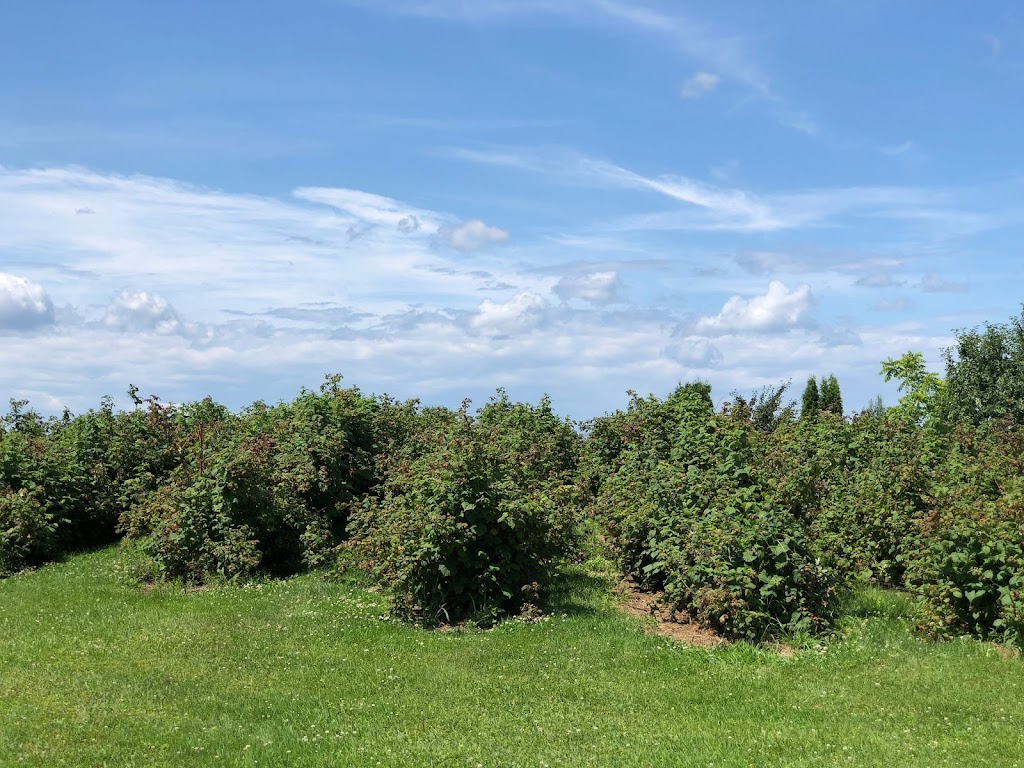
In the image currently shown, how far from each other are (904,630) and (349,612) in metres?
6.35

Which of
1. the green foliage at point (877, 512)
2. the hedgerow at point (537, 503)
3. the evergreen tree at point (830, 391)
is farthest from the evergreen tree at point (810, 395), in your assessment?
the green foliage at point (877, 512)

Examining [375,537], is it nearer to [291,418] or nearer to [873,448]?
[291,418]

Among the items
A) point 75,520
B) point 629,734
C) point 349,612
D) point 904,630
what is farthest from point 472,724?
point 75,520

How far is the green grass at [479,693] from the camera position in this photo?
24.0 feet

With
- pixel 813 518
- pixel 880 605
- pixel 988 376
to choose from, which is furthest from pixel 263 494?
pixel 988 376

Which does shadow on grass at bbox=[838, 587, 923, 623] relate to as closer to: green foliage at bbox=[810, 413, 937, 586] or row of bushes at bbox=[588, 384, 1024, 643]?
row of bushes at bbox=[588, 384, 1024, 643]

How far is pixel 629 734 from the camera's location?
7.66 metres

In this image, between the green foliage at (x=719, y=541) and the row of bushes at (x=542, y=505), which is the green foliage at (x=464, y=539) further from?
the green foliage at (x=719, y=541)

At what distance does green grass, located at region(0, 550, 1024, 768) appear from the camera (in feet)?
24.0

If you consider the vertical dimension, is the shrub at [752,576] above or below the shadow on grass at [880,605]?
above

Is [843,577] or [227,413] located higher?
[227,413]

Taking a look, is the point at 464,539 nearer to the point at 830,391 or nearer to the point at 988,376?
the point at 988,376

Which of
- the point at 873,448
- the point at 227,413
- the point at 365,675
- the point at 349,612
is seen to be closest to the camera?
the point at 365,675

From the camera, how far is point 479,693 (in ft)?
28.7
